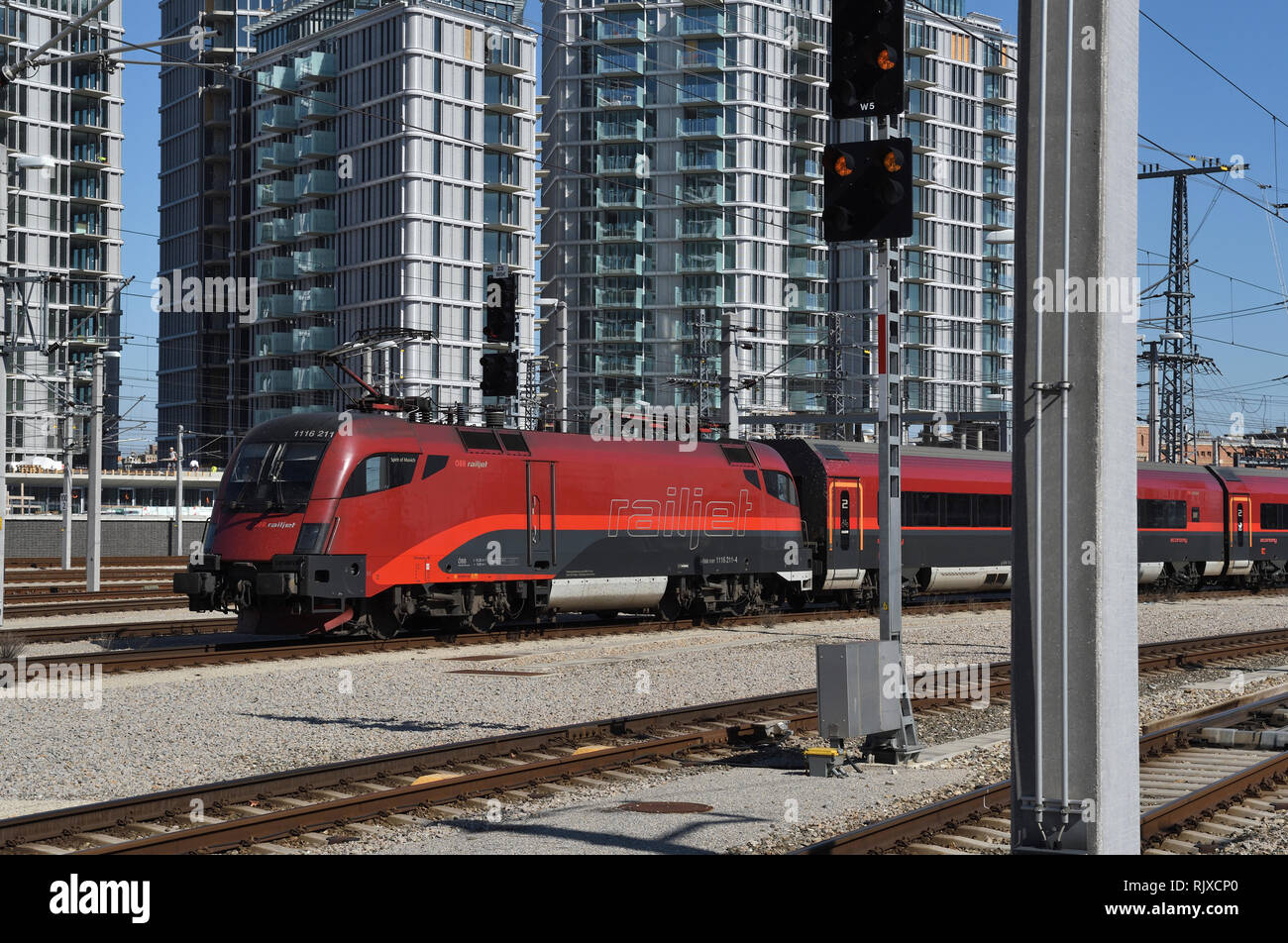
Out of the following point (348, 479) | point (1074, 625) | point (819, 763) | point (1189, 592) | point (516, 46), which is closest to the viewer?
point (1074, 625)

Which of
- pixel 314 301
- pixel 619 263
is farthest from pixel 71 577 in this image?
pixel 619 263

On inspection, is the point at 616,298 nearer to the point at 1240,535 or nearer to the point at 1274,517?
the point at 1274,517

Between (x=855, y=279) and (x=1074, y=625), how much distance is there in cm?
11401

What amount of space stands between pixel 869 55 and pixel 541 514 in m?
15.7

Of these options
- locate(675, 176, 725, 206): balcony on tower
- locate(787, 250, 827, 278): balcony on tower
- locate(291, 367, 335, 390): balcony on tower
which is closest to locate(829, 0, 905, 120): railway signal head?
locate(291, 367, 335, 390): balcony on tower

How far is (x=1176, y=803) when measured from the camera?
1153cm

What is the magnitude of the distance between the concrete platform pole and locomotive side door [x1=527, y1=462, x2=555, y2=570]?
2044 centimetres

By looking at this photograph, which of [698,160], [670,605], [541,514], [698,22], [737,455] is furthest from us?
[698,160]

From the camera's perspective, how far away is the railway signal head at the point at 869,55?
472 inches

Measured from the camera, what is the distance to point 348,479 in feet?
77.2

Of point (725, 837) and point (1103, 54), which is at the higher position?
point (1103, 54)

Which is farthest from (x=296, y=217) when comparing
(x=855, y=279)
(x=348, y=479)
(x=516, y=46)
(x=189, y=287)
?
(x=348, y=479)

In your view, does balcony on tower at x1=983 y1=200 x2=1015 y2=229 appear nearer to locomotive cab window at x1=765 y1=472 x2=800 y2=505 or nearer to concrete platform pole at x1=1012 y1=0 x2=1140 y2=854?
locomotive cab window at x1=765 y1=472 x2=800 y2=505

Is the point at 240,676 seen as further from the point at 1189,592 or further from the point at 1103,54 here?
the point at 1189,592
